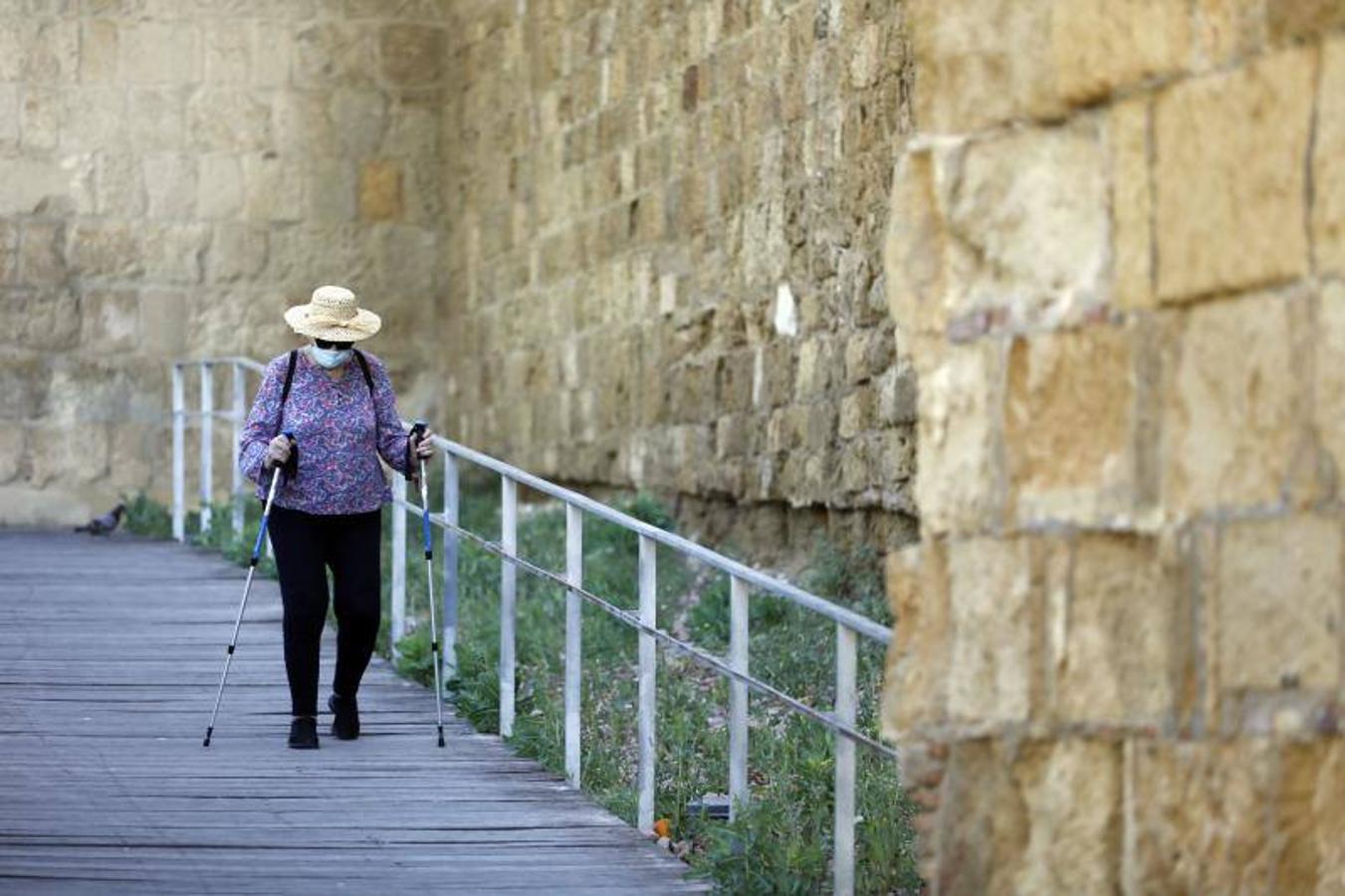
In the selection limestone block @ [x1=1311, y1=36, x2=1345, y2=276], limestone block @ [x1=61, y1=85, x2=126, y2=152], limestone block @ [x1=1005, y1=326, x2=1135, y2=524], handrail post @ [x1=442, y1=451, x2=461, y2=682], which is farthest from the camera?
limestone block @ [x1=61, y1=85, x2=126, y2=152]

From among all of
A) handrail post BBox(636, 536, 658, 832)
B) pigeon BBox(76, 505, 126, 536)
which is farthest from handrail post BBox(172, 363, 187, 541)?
handrail post BBox(636, 536, 658, 832)

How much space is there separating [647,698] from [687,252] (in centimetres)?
578

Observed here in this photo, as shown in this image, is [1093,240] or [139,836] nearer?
[1093,240]

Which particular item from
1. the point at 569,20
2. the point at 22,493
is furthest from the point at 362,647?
the point at 22,493

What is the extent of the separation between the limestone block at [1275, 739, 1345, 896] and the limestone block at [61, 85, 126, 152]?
13.3 metres

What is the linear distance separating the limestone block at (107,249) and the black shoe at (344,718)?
8.36 m

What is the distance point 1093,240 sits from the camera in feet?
13.7

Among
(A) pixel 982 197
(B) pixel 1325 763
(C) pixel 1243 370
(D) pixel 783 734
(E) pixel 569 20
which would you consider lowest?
(D) pixel 783 734

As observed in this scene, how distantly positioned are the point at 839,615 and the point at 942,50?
1625mm

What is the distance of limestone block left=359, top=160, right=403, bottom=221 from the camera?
16797 millimetres

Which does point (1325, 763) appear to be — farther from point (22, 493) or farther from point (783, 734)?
point (22, 493)

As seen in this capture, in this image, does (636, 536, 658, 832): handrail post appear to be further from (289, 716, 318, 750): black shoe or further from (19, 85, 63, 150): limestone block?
(19, 85, 63, 150): limestone block

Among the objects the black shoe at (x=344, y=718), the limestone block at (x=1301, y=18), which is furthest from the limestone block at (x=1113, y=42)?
the black shoe at (x=344, y=718)

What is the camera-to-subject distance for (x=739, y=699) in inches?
260
